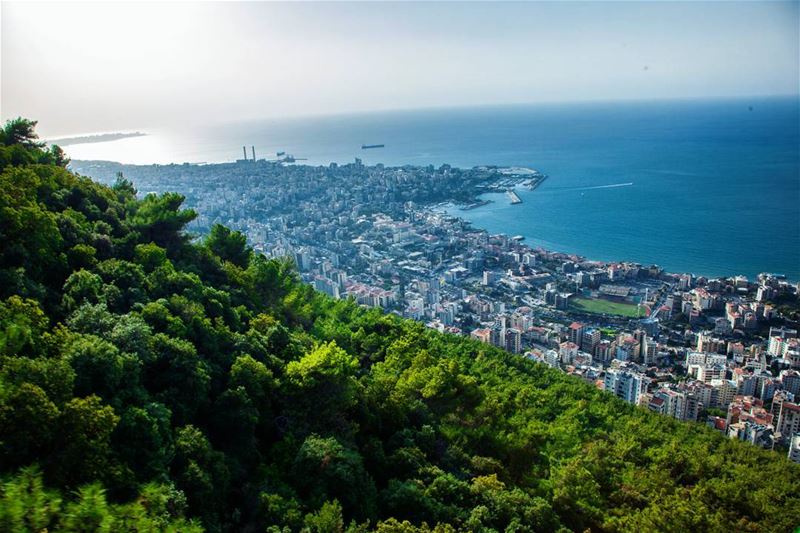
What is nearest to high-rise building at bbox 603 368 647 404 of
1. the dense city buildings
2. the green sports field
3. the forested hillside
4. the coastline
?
the dense city buildings

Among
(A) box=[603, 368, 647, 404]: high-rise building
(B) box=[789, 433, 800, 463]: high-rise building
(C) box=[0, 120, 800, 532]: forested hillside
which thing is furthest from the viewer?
(A) box=[603, 368, 647, 404]: high-rise building

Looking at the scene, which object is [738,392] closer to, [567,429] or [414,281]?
[567,429]

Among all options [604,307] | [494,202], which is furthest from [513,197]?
[604,307]

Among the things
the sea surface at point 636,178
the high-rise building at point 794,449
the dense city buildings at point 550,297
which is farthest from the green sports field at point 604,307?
the high-rise building at point 794,449

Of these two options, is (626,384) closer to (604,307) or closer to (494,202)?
(604,307)

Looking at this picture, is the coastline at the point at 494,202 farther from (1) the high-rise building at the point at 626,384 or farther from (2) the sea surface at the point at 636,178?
(1) the high-rise building at the point at 626,384

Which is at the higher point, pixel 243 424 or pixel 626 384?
pixel 243 424

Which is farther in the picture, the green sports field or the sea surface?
the sea surface

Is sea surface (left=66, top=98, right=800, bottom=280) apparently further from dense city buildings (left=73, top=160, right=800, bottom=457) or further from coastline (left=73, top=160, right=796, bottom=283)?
dense city buildings (left=73, top=160, right=800, bottom=457)
